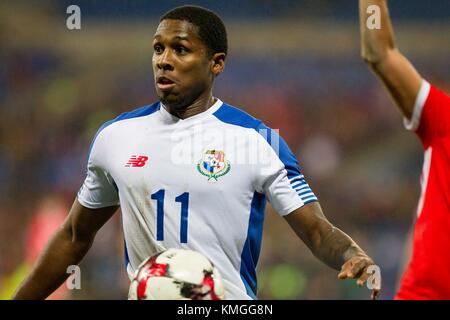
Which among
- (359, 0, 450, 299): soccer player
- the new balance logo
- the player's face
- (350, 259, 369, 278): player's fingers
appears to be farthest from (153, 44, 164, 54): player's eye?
(350, 259, 369, 278): player's fingers

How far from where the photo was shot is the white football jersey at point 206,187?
168 inches

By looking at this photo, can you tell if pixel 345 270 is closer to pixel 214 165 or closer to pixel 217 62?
pixel 214 165

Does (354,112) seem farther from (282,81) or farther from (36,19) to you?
(36,19)

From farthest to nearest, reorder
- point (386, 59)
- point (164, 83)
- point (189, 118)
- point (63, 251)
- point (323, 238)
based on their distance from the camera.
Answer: point (63, 251)
point (189, 118)
point (164, 83)
point (323, 238)
point (386, 59)

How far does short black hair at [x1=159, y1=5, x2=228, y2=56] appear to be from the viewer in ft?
14.4

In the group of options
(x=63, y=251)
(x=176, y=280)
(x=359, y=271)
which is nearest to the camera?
(x=176, y=280)

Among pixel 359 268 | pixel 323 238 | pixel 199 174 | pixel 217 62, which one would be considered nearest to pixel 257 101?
pixel 217 62

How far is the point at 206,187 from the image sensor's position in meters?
4.29

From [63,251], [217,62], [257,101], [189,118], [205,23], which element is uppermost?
[205,23]

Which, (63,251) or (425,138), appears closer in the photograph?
(425,138)

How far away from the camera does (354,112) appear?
10.2m

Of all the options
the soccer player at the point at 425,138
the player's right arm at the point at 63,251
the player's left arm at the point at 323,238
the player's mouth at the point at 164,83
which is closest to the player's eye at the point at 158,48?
the player's mouth at the point at 164,83

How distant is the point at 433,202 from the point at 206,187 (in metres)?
1.31

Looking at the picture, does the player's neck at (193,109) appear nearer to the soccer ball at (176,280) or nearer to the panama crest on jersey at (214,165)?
the panama crest on jersey at (214,165)
